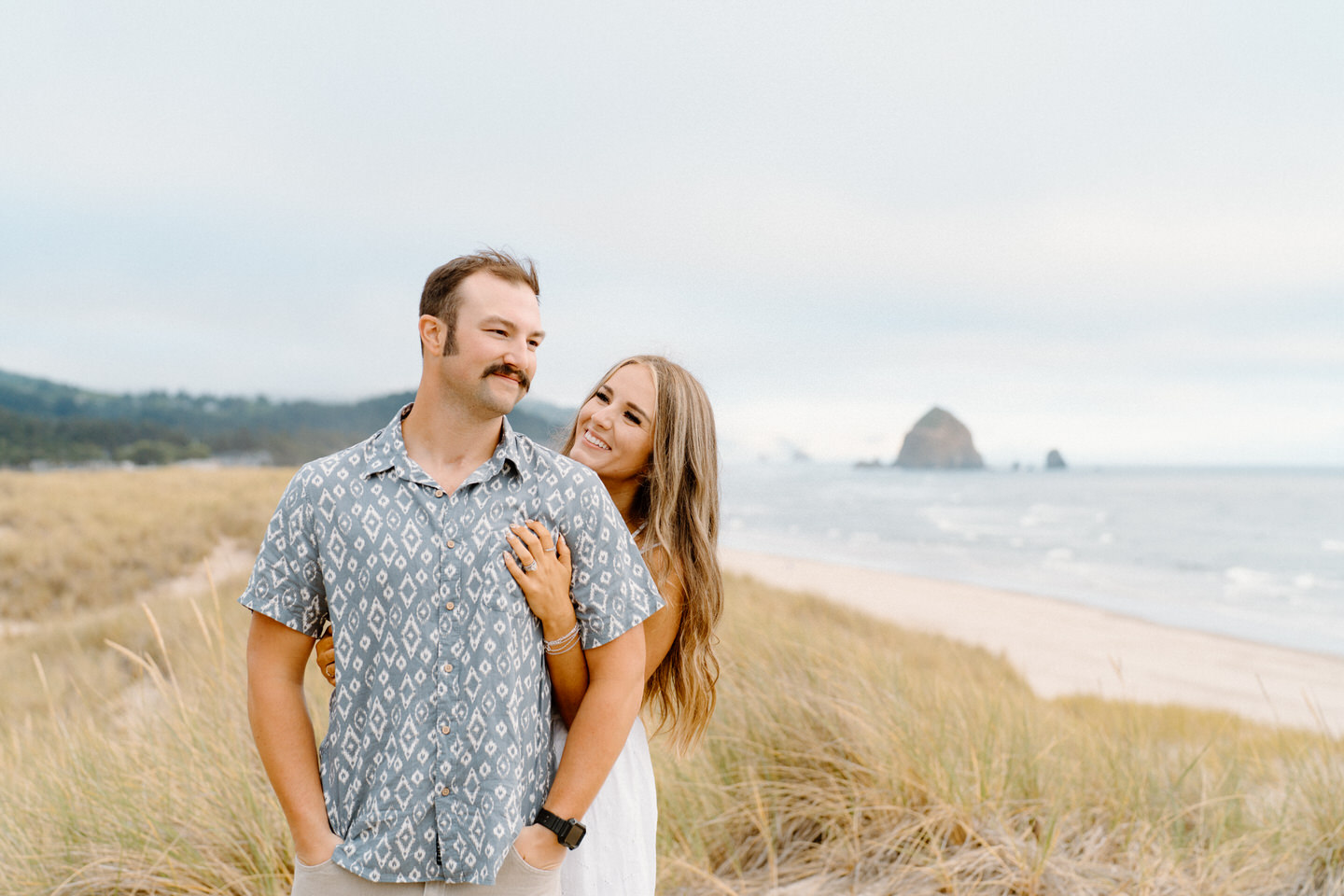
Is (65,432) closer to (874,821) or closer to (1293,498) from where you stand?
(874,821)

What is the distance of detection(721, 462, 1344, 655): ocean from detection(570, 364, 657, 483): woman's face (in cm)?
616

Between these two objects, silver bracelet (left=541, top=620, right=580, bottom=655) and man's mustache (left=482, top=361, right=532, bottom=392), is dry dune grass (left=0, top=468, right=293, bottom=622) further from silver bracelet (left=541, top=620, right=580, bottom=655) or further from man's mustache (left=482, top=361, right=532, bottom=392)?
man's mustache (left=482, top=361, right=532, bottom=392)

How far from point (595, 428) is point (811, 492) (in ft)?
228

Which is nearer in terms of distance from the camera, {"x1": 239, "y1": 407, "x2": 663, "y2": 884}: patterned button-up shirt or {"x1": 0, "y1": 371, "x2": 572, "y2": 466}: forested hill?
{"x1": 239, "y1": 407, "x2": 663, "y2": 884}: patterned button-up shirt

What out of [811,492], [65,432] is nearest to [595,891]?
[65,432]

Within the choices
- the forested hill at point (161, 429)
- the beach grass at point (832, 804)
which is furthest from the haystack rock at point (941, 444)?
the beach grass at point (832, 804)

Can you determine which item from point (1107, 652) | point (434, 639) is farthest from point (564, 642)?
point (1107, 652)

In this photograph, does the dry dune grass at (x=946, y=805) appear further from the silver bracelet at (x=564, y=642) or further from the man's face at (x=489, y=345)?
the man's face at (x=489, y=345)

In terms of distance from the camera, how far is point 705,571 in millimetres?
2688

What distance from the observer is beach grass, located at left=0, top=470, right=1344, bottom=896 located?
137 inches

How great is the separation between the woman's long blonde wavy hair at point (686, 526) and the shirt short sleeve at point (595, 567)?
19.1 inches

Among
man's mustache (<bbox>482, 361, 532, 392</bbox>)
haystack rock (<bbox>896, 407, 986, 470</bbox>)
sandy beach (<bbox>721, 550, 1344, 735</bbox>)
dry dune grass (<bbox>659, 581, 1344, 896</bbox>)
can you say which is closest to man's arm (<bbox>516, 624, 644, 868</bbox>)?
man's mustache (<bbox>482, 361, 532, 392</bbox>)

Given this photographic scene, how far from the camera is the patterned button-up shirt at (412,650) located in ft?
6.30

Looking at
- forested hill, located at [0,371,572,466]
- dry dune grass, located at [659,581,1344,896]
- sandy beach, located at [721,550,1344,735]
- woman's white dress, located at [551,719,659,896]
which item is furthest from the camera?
forested hill, located at [0,371,572,466]
